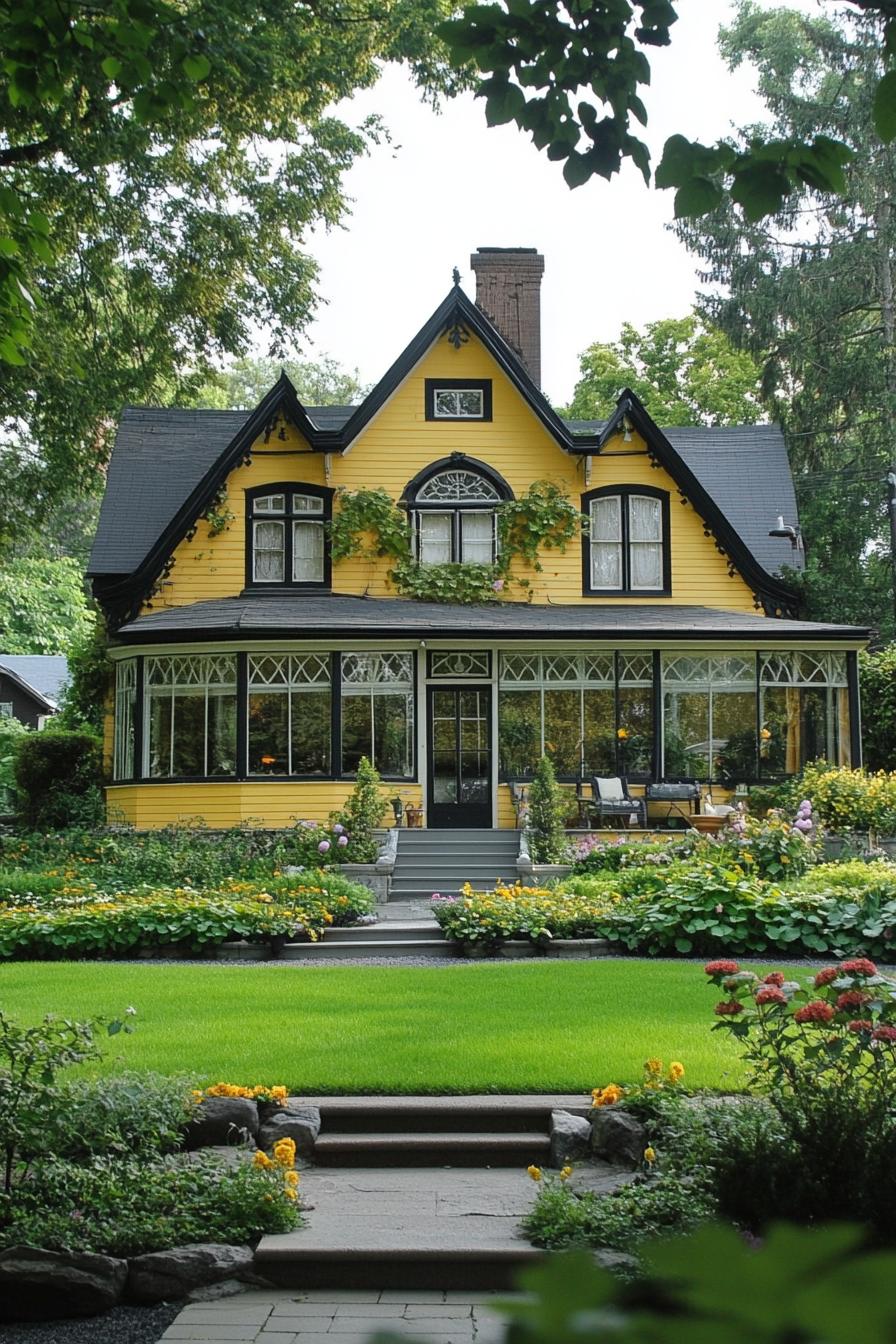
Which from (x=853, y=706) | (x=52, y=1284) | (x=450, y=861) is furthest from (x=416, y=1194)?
(x=853, y=706)

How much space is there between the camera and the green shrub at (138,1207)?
566cm

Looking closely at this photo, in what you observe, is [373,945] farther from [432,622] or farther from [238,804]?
[432,622]

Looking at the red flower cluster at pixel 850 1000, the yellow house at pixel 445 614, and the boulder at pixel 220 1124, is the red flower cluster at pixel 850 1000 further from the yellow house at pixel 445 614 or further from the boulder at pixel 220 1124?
the yellow house at pixel 445 614

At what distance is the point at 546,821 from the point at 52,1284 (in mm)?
14864

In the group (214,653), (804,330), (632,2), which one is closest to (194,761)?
(214,653)

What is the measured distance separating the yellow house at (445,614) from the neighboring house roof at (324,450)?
2.5 inches

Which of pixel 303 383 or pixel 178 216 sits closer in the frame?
pixel 178 216

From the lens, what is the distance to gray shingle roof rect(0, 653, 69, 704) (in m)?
52.1

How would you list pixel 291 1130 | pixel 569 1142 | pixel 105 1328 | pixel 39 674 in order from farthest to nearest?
pixel 39 674, pixel 291 1130, pixel 569 1142, pixel 105 1328

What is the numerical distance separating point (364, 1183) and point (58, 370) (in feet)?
55.1

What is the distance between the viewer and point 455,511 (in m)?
24.8

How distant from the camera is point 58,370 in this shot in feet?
69.2

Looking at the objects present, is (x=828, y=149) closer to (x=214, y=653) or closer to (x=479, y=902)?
(x=479, y=902)

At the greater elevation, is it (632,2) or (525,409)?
(525,409)
